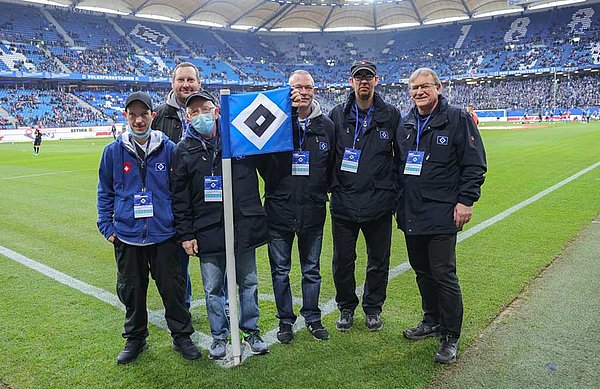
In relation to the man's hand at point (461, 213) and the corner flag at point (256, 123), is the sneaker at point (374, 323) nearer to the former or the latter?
the man's hand at point (461, 213)

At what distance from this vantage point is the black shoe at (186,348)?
3.72 metres

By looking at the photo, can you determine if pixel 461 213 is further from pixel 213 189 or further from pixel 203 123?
pixel 203 123

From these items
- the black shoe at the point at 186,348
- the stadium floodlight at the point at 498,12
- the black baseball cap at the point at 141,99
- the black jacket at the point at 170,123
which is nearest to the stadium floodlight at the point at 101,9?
the stadium floodlight at the point at 498,12

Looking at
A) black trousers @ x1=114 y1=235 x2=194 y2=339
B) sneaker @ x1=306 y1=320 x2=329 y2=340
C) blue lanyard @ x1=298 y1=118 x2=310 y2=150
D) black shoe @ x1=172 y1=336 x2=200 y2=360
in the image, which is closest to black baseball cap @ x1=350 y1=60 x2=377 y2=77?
blue lanyard @ x1=298 y1=118 x2=310 y2=150

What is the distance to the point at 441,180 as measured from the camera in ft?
12.3

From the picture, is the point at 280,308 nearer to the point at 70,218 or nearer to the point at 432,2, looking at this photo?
the point at 70,218

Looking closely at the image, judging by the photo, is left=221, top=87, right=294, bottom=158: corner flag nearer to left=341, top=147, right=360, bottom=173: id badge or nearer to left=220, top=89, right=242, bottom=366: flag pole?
left=220, top=89, right=242, bottom=366: flag pole

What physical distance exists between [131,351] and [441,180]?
2741mm

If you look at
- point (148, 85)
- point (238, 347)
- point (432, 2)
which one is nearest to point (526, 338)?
point (238, 347)

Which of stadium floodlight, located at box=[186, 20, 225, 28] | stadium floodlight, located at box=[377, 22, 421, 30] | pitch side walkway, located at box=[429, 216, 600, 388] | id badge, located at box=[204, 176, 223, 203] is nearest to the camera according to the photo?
pitch side walkway, located at box=[429, 216, 600, 388]

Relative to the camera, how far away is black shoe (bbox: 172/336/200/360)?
372 cm

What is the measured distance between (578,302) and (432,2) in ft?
223

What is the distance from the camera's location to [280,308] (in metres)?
4.04

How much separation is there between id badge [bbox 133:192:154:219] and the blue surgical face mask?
0.64 metres
